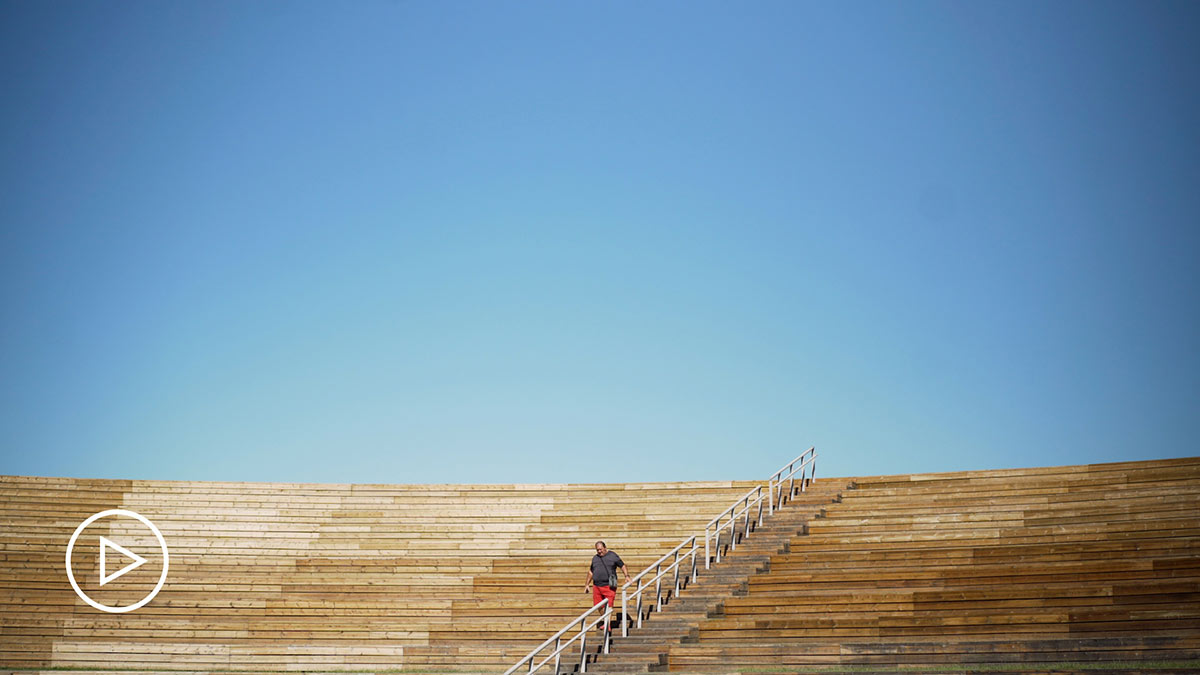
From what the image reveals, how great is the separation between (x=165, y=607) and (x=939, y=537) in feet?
34.7

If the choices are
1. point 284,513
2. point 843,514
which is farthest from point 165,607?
point 843,514

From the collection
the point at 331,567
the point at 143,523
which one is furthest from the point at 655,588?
the point at 143,523

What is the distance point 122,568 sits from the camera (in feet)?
49.8

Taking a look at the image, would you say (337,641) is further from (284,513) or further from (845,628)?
(845,628)

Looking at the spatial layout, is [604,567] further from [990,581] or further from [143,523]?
[143,523]

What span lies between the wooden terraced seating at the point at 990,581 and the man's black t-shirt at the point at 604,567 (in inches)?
54.1

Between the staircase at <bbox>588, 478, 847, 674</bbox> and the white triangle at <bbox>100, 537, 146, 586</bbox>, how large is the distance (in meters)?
7.65

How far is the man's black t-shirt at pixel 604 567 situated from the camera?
12534 millimetres

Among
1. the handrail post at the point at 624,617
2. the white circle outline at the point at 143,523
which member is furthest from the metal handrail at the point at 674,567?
the white circle outline at the point at 143,523

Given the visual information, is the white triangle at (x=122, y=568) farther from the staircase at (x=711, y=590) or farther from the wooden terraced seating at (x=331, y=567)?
the staircase at (x=711, y=590)

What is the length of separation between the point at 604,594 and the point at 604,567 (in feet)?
1.04

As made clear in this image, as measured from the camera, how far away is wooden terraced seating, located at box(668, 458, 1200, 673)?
10461 millimetres

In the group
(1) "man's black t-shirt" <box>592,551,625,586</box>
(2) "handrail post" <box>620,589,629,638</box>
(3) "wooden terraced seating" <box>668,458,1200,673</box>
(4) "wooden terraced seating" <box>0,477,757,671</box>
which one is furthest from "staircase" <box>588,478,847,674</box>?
(4) "wooden terraced seating" <box>0,477,757,671</box>

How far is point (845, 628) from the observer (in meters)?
11.3
